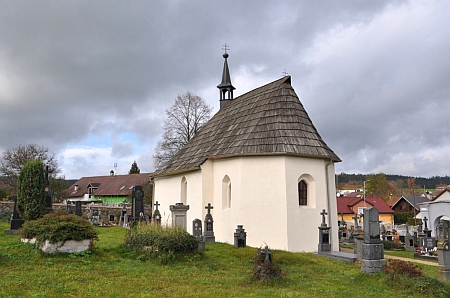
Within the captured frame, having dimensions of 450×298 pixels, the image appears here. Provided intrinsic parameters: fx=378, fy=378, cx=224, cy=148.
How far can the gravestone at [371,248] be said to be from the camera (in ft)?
33.2

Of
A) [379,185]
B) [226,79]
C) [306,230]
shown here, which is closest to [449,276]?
[306,230]

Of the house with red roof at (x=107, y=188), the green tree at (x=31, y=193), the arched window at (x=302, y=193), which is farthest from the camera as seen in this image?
the house with red roof at (x=107, y=188)

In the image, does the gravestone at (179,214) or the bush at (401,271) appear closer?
the bush at (401,271)

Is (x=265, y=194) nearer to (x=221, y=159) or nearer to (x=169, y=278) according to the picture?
(x=221, y=159)

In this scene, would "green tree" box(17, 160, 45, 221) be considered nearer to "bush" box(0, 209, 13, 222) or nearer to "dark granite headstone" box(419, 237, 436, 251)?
"bush" box(0, 209, 13, 222)

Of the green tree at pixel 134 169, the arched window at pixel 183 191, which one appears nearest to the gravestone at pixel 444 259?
the arched window at pixel 183 191

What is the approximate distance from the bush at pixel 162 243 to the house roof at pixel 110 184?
40679mm

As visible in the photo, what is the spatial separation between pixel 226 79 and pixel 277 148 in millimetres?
13780

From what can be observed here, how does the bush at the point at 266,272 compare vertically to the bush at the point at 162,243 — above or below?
below

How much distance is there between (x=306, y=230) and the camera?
16453 mm

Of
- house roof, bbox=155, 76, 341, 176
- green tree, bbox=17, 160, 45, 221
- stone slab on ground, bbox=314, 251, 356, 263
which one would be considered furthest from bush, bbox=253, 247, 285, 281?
green tree, bbox=17, 160, 45, 221

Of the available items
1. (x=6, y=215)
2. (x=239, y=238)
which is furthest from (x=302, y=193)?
(x=6, y=215)

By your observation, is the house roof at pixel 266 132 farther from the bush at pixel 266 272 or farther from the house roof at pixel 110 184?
the house roof at pixel 110 184

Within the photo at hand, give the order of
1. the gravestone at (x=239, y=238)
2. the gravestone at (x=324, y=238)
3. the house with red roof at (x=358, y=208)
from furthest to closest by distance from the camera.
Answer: the house with red roof at (x=358, y=208)
the gravestone at (x=324, y=238)
the gravestone at (x=239, y=238)
